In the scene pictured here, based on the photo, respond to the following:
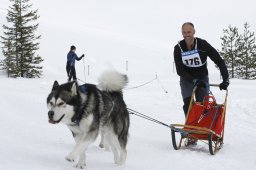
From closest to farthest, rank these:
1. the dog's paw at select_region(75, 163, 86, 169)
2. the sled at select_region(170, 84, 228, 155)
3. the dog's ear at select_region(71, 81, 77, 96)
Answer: the dog's ear at select_region(71, 81, 77, 96) < the dog's paw at select_region(75, 163, 86, 169) < the sled at select_region(170, 84, 228, 155)

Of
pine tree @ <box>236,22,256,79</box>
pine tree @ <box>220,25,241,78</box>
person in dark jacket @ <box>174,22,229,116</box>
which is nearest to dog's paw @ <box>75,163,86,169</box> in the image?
person in dark jacket @ <box>174,22,229,116</box>

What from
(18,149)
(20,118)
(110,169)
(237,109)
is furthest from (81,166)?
(237,109)

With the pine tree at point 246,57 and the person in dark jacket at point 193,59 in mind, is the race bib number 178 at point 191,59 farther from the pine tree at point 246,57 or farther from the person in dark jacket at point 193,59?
Result: the pine tree at point 246,57

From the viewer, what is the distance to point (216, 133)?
5516 mm

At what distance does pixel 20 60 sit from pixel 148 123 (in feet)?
66.4

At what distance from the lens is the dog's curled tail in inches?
185

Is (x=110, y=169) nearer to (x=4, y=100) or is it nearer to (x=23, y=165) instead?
(x=23, y=165)

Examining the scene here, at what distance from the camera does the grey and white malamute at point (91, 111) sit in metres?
3.92

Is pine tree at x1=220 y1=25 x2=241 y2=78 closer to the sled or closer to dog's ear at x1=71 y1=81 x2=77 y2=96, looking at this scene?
the sled

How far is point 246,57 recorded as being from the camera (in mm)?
36281

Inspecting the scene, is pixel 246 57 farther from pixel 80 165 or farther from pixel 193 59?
pixel 80 165

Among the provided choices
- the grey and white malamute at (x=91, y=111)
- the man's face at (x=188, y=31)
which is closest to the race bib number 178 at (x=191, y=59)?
the man's face at (x=188, y=31)

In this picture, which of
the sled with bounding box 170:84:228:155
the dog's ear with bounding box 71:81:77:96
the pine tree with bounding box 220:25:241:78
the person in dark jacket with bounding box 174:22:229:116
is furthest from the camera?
the pine tree with bounding box 220:25:241:78

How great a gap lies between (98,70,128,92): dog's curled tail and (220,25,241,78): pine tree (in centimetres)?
3214
